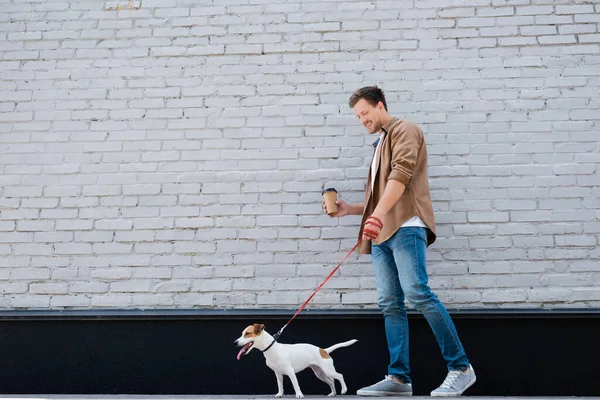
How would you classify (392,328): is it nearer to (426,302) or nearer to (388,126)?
(426,302)

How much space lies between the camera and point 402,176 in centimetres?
245

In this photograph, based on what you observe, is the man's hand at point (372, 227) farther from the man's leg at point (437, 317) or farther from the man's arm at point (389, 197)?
the man's leg at point (437, 317)

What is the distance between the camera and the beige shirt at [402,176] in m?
2.48

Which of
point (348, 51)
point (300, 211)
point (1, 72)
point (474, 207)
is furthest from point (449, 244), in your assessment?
point (1, 72)

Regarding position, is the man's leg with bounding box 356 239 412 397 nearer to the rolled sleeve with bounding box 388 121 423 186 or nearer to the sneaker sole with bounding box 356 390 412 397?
the sneaker sole with bounding box 356 390 412 397

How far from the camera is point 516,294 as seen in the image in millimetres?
2941

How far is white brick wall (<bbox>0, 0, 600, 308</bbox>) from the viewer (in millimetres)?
3029

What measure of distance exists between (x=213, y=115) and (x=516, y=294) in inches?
77.5

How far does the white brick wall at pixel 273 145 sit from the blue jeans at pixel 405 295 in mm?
428

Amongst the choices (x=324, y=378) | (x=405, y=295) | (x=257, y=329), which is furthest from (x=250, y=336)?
(x=405, y=295)

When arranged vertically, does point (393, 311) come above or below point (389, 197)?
below

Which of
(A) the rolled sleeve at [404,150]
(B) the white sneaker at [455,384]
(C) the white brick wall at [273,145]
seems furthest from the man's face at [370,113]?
(B) the white sneaker at [455,384]

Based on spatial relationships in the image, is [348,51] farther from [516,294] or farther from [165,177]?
[516,294]

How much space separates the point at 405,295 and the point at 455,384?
0.43 meters
